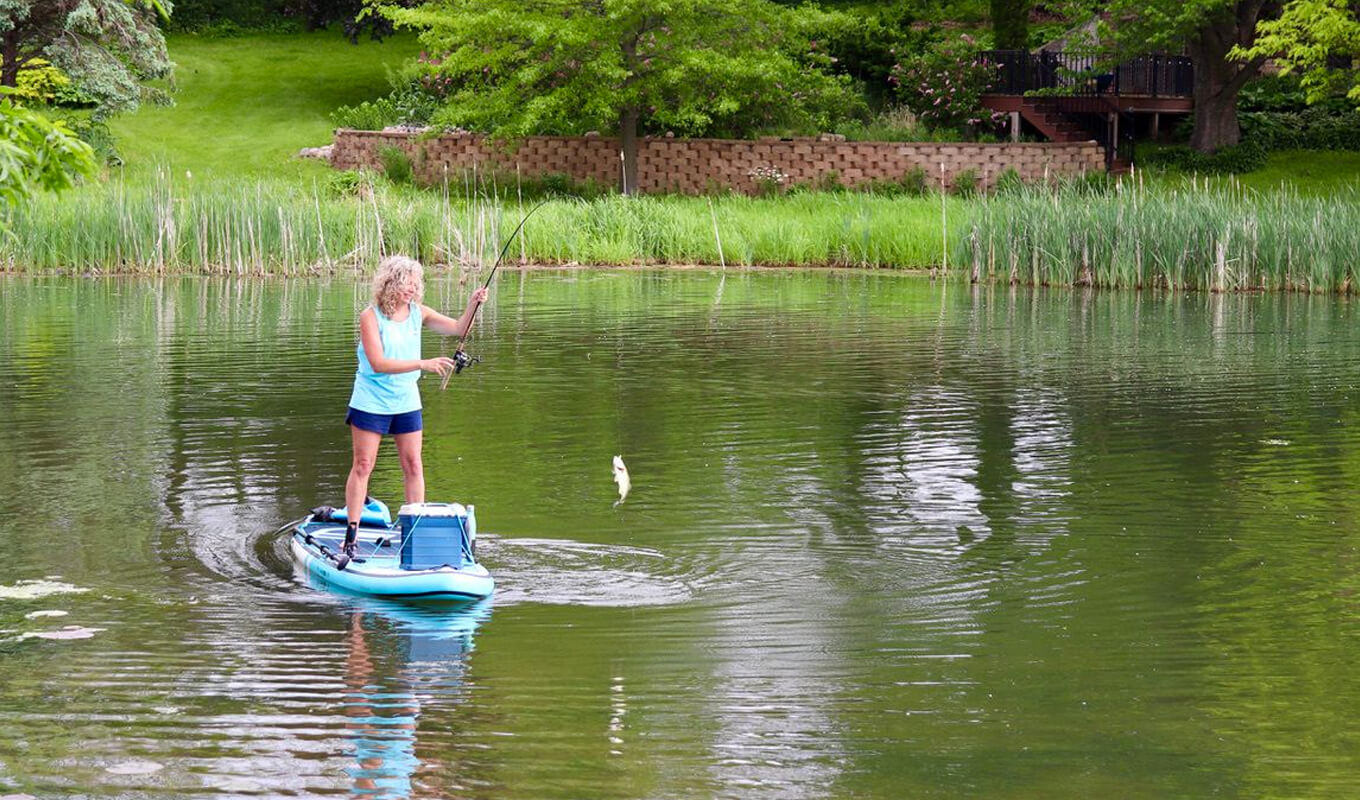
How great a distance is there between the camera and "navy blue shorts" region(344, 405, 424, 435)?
9.94 m

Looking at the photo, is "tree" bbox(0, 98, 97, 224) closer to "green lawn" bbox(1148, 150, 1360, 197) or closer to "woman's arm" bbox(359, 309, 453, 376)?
"woman's arm" bbox(359, 309, 453, 376)

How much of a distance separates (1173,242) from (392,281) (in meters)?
19.2

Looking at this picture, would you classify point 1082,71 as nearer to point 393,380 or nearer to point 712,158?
point 712,158

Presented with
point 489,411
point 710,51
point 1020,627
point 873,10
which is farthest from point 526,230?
point 1020,627

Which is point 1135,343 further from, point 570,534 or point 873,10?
point 873,10

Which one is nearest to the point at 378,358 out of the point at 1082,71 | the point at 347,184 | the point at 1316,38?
the point at 1316,38

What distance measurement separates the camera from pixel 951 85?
40.6 m

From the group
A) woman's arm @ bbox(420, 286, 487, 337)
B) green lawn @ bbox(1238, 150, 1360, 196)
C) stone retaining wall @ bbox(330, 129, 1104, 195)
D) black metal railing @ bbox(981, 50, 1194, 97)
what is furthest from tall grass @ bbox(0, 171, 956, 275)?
woman's arm @ bbox(420, 286, 487, 337)

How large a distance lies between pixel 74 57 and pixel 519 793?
3416 cm

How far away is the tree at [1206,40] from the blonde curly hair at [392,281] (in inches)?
1134

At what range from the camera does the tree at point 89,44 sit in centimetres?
3712

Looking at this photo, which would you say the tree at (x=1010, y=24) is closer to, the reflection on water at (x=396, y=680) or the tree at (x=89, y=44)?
the tree at (x=89, y=44)

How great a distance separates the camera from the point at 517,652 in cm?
832

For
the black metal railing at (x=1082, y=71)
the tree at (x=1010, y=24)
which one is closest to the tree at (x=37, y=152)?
the black metal railing at (x=1082, y=71)
